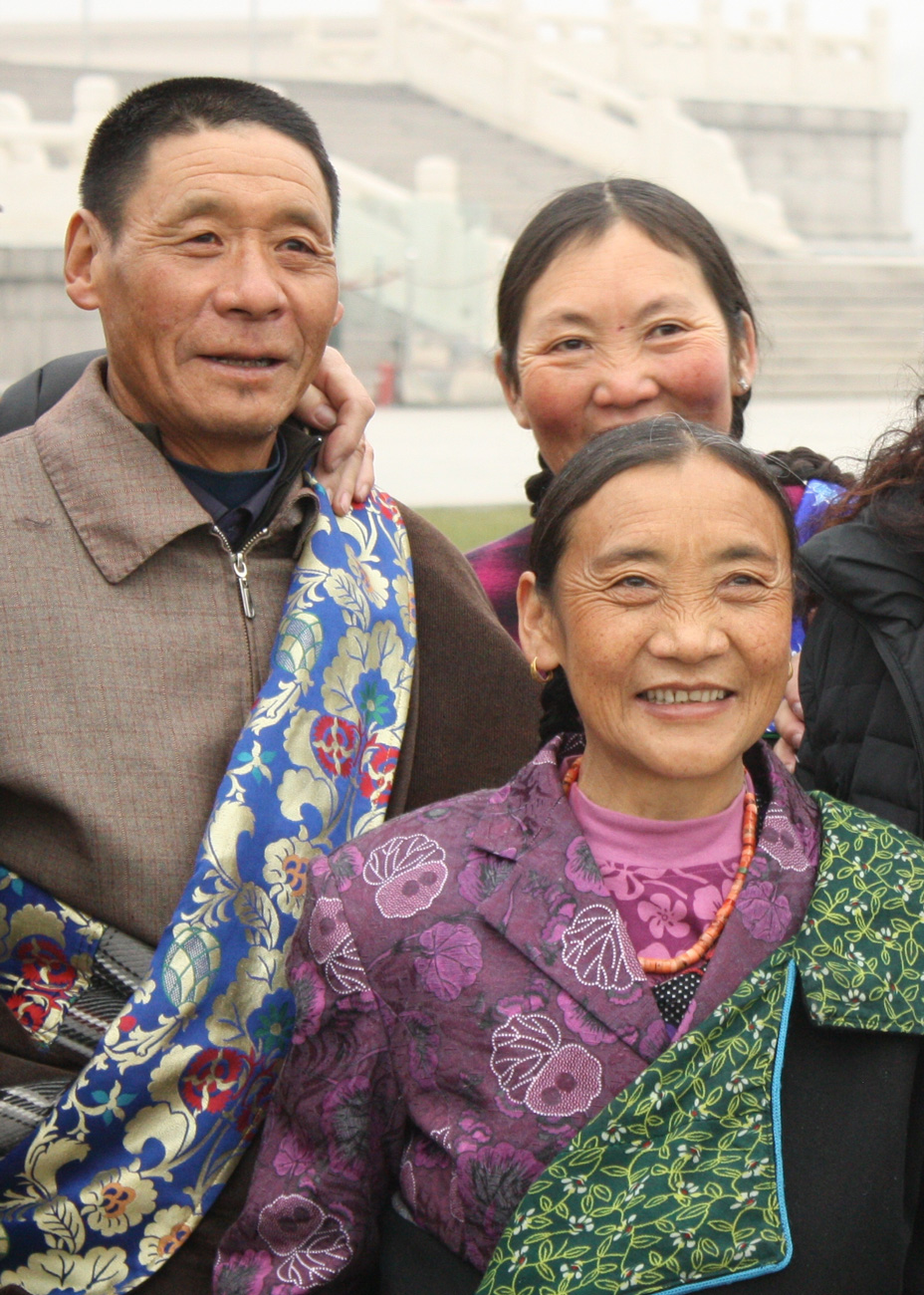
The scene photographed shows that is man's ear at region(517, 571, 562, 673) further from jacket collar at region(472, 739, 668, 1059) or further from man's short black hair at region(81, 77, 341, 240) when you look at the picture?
man's short black hair at region(81, 77, 341, 240)

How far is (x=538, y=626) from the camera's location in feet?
7.26

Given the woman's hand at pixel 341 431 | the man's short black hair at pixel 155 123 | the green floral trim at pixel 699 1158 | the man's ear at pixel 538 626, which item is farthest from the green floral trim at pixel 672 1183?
the man's short black hair at pixel 155 123

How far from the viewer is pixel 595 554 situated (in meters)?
2.06

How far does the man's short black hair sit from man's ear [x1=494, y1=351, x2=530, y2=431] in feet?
2.24

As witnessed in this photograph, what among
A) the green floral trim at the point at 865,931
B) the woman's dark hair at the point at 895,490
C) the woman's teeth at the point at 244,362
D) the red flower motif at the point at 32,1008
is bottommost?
the red flower motif at the point at 32,1008

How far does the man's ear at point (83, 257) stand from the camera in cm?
250

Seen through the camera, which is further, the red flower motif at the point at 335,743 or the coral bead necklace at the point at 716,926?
the red flower motif at the point at 335,743

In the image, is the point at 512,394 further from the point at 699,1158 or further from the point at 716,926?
the point at 699,1158

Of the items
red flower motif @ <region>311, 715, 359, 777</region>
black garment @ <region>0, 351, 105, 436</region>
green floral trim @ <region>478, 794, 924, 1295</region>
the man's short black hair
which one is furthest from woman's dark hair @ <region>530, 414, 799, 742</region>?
black garment @ <region>0, 351, 105, 436</region>

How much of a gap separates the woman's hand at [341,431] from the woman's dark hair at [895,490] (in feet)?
2.63

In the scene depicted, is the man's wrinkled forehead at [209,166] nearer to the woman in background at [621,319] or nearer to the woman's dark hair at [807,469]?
the woman in background at [621,319]

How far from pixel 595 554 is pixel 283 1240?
37.4 inches

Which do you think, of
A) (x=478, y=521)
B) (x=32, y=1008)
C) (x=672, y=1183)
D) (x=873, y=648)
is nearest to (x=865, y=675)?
(x=873, y=648)

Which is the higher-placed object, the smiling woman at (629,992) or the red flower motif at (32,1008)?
the smiling woman at (629,992)
